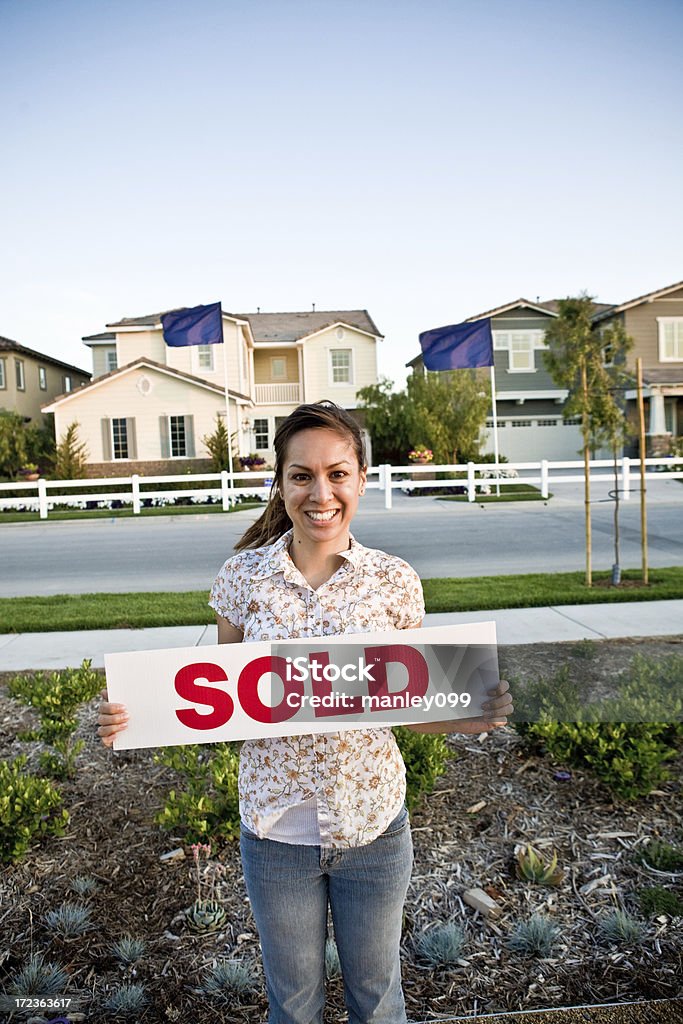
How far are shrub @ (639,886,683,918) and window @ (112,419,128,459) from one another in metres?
29.4

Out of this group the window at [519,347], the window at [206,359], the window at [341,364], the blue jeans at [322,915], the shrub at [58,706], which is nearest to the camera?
the blue jeans at [322,915]

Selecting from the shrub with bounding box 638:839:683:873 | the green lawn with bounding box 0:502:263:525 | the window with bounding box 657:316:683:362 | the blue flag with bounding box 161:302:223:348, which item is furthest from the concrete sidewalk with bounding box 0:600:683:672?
the window with bounding box 657:316:683:362

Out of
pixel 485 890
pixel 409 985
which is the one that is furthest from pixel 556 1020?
pixel 485 890

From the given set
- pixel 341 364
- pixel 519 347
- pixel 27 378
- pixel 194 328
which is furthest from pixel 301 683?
pixel 27 378

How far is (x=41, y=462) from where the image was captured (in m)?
32.5

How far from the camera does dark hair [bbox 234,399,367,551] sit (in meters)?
2.08

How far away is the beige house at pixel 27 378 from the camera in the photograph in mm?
35219

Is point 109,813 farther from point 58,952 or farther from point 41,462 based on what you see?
point 41,462

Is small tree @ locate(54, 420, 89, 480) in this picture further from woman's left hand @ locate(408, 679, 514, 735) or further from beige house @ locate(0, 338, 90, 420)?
woman's left hand @ locate(408, 679, 514, 735)

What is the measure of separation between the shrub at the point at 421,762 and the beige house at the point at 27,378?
34926 millimetres

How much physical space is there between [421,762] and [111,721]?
6.36ft

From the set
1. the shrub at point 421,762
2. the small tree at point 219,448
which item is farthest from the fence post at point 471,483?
the shrub at point 421,762

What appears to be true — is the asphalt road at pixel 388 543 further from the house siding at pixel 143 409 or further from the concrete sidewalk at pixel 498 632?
the house siding at pixel 143 409

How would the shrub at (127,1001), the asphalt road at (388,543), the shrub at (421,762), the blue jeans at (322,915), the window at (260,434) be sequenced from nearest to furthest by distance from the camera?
the blue jeans at (322,915) → the shrub at (127,1001) → the shrub at (421,762) → the asphalt road at (388,543) → the window at (260,434)
